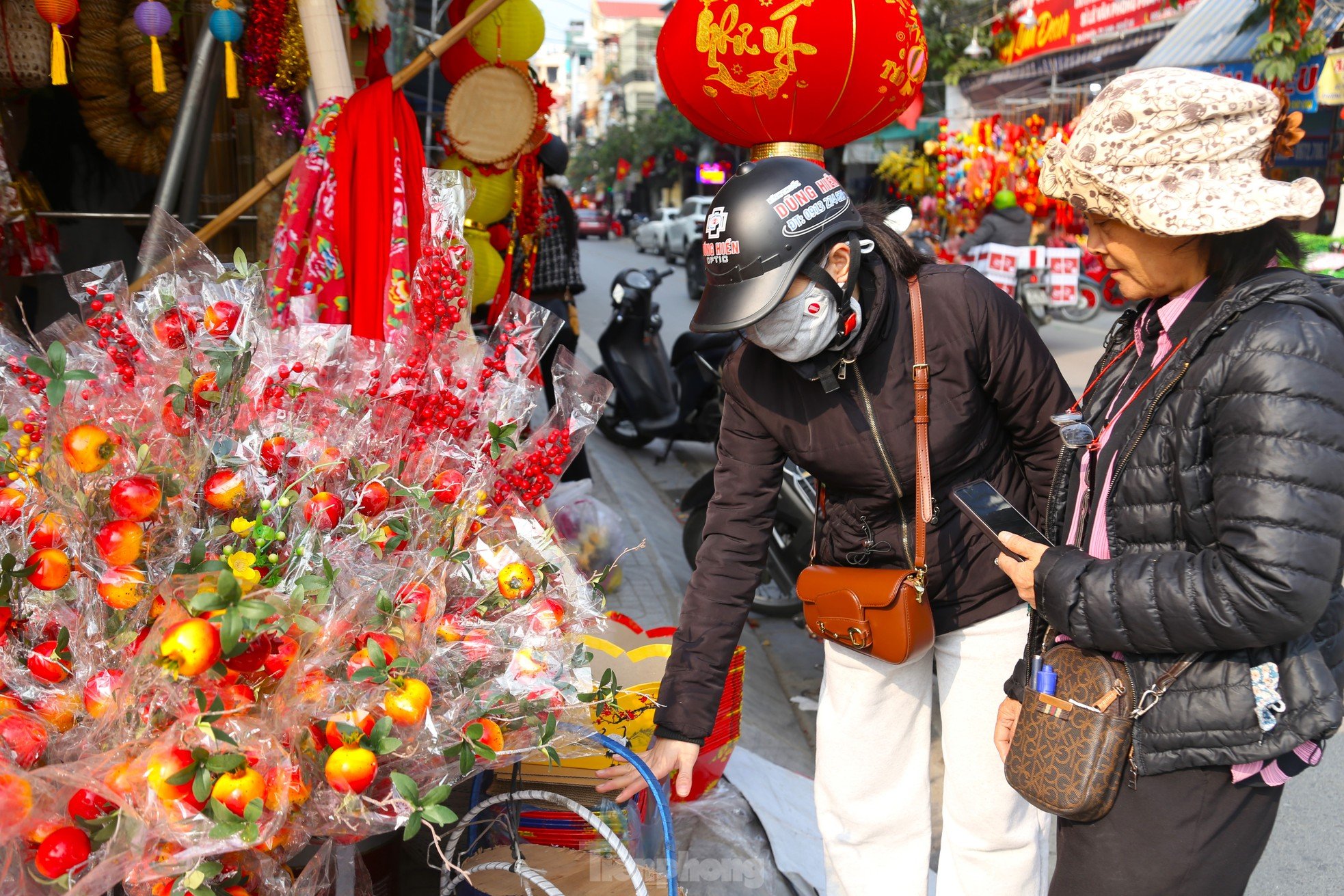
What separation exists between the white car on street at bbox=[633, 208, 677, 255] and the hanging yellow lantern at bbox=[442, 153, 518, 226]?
21922mm

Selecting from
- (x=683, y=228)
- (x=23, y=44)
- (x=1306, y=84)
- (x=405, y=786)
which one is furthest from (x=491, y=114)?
(x=683, y=228)

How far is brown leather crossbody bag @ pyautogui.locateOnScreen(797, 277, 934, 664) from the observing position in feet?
6.26

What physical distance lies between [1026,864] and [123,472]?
70.2 inches

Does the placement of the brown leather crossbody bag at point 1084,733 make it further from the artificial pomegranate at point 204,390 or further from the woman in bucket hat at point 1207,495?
the artificial pomegranate at point 204,390

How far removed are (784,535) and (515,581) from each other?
3011 mm

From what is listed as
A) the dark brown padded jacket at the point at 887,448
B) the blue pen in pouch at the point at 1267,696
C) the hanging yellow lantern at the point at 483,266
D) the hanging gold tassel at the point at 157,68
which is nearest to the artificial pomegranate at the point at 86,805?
the dark brown padded jacket at the point at 887,448

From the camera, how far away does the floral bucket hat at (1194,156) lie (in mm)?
1390

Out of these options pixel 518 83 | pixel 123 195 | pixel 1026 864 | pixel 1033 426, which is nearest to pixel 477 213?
pixel 518 83

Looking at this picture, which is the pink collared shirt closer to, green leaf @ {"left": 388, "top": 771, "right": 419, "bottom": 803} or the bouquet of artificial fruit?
the bouquet of artificial fruit

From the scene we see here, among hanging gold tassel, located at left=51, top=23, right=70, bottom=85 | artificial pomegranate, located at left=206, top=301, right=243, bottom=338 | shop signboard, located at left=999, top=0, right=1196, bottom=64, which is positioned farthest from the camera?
shop signboard, located at left=999, top=0, right=1196, bottom=64

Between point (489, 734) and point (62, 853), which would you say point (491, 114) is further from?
point (62, 853)

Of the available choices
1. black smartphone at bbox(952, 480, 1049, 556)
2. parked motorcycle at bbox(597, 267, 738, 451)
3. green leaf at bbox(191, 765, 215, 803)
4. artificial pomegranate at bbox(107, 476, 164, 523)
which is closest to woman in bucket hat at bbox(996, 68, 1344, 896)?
black smartphone at bbox(952, 480, 1049, 556)

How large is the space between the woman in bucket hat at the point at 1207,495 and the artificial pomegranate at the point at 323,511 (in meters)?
1.04

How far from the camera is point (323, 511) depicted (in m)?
1.53
